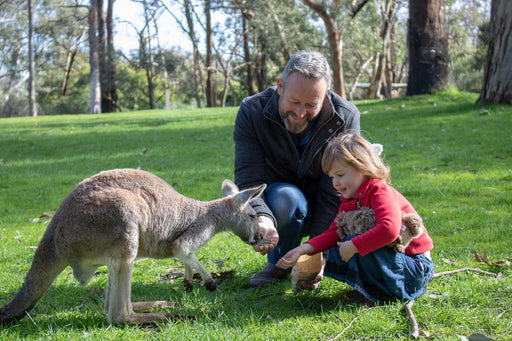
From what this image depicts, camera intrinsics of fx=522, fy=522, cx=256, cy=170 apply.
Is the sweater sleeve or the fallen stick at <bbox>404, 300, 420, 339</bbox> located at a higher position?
the sweater sleeve

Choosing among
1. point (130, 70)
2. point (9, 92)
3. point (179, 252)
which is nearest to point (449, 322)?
point (179, 252)

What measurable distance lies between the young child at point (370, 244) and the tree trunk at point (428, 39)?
8.37 m

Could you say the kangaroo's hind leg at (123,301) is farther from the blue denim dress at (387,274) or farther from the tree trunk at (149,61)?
the tree trunk at (149,61)

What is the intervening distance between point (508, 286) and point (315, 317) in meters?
1.09

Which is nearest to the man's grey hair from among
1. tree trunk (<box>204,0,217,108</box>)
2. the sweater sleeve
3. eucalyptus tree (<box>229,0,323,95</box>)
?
the sweater sleeve

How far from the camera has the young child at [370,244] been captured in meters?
2.67

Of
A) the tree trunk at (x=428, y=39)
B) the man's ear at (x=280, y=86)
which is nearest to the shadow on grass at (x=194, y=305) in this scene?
the man's ear at (x=280, y=86)

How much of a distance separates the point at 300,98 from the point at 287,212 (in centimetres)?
72

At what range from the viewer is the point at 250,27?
846 inches

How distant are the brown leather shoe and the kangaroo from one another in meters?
0.47

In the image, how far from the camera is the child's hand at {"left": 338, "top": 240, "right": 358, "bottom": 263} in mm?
2691

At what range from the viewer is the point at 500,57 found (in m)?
9.02

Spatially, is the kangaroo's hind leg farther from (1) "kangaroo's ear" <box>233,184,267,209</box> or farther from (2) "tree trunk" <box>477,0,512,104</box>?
(2) "tree trunk" <box>477,0,512,104</box>

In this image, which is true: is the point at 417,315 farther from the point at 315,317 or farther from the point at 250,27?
the point at 250,27
